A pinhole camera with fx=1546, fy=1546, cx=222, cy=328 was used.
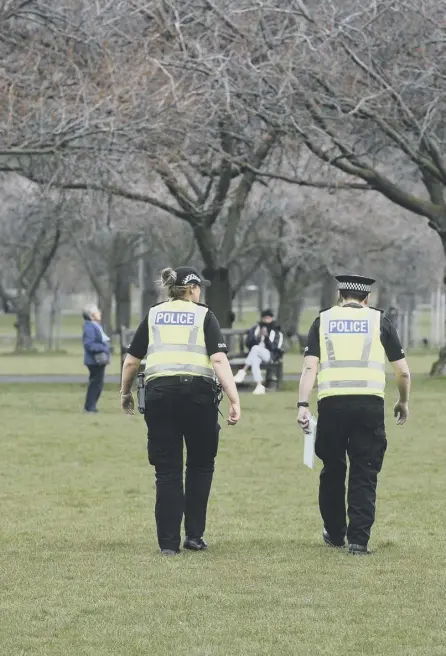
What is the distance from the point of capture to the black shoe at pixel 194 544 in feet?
32.4

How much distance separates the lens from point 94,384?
22.9 metres

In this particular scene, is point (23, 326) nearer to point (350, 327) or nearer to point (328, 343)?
point (328, 343)

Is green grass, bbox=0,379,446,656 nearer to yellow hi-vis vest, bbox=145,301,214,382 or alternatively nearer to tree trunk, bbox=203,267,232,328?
yellow hi-vis vest, bbox=145,301,214,382

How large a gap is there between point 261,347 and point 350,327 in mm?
18637

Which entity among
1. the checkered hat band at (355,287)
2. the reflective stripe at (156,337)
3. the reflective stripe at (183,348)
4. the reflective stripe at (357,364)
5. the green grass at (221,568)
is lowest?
the green grass at (221,568)

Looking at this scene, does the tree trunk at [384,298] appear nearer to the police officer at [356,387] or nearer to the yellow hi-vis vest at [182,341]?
the police officer at [356,387]

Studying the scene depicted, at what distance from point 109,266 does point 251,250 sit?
737 cm

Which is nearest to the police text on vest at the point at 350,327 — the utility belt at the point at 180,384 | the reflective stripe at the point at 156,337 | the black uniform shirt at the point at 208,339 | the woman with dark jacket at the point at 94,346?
the black uniform shirt at the point at 208,339

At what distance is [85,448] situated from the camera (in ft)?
57.3

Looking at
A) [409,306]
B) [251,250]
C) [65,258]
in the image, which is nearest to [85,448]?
[251,250]

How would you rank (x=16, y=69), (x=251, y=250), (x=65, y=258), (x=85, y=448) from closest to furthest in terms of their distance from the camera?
(x=85, y=448)
(x=16, y=69)
(x=251, y=250)
(x=65, y=258)

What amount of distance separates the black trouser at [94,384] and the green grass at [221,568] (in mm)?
5740

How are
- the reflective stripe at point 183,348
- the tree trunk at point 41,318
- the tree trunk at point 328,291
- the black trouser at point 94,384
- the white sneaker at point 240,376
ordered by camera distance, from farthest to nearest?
the tree trunk at point 41,318
the tree trunk at point 328,291
the white sneaker at point 240,376
the black trouser at point 94,384
the reflective stripe at point 183,348

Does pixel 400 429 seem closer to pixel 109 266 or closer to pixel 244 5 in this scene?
pixel 244 5
